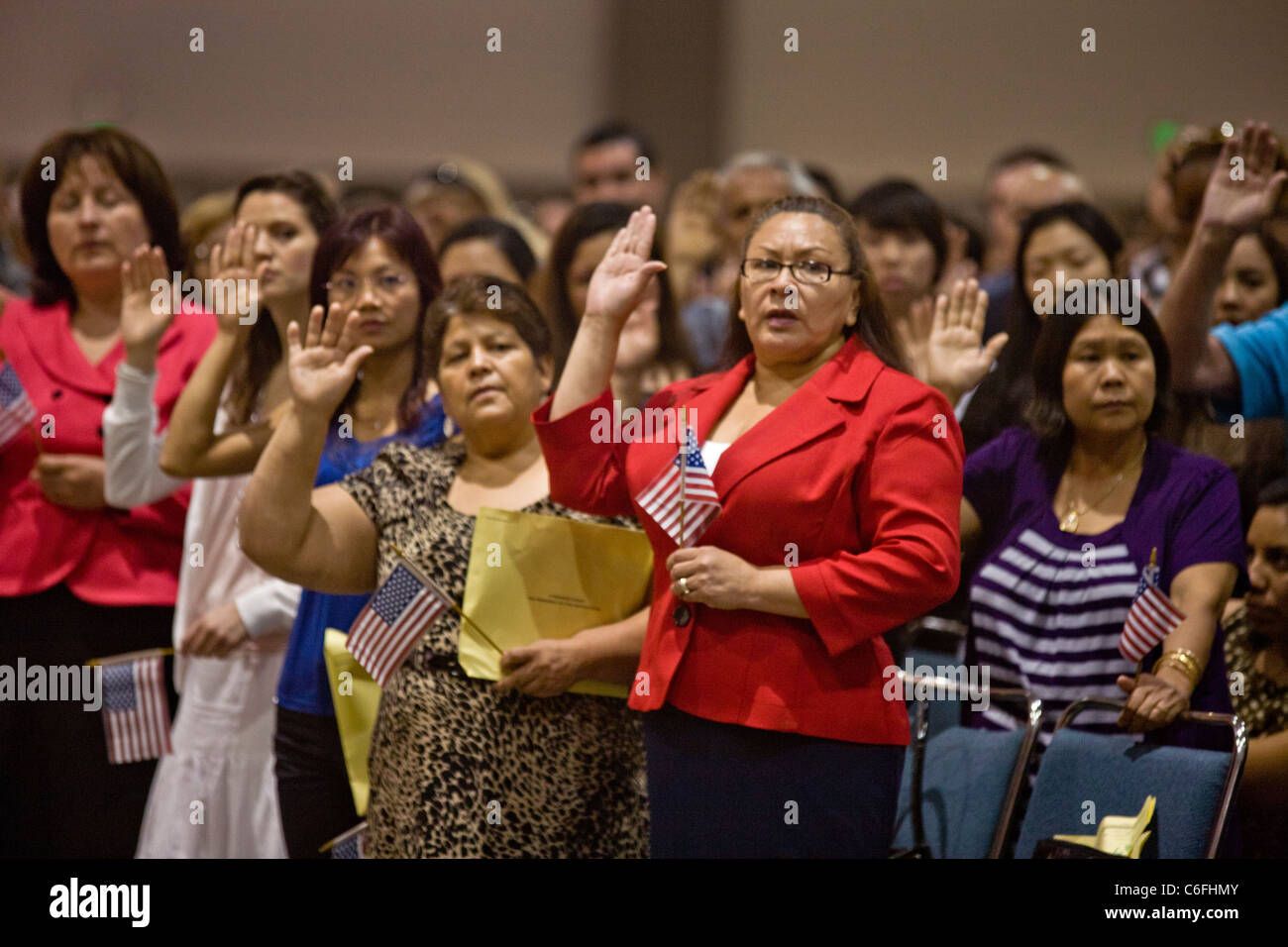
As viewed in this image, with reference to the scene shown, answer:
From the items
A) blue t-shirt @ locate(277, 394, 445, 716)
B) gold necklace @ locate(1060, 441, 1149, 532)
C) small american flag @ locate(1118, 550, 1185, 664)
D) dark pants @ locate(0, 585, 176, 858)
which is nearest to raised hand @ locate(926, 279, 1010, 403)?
Result: gold necklace @ locate(1060, 441, 1149, 532)

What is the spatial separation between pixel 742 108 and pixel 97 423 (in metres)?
7.63

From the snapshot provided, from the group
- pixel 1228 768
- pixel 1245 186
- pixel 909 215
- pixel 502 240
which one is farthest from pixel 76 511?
pixel 1245 186

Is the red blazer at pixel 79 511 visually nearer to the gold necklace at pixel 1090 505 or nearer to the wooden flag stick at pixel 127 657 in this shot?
the wooden flag stick at pixel 127 657

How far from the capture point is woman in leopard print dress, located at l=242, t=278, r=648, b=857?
2.88m

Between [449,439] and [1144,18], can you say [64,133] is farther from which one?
[1144,18]

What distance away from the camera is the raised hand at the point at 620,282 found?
9.57ft

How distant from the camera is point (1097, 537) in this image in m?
3.21

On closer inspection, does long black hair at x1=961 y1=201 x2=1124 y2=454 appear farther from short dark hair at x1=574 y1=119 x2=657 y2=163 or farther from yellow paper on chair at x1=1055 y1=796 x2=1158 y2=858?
short dark hair at x1=574 y1=119 x2=657 y2=163

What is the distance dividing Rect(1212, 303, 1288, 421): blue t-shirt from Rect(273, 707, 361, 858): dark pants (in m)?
2.40

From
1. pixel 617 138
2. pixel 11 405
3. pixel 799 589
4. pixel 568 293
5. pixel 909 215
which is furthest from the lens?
pixel 617 138

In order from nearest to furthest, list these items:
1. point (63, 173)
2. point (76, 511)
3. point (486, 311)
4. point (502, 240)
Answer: point (486, 311)
point (76, 511)
point (63, 173)
point (502, 240)

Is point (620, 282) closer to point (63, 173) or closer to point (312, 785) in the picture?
point (312, 785)

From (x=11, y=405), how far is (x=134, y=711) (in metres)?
0.85
